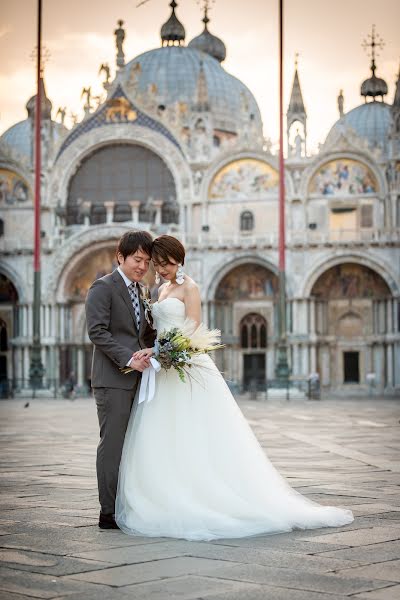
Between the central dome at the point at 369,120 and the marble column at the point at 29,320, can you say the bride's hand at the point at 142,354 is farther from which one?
the central dome at the point at 369,120

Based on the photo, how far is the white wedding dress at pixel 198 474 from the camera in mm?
7383

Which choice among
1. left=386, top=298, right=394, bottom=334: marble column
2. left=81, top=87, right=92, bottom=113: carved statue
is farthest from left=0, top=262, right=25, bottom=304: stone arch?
left=386, top=298, right=394, bottom=334: marble column

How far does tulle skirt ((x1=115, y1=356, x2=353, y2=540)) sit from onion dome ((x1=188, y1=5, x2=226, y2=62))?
6177 cm

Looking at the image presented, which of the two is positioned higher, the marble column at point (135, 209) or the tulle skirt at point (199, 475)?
the marble column at point (135, 209)

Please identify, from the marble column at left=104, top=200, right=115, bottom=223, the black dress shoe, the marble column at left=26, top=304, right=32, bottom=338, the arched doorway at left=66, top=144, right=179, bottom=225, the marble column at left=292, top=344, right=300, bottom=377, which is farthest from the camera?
the arched doorway at left=66, top=144, right=179, bottom=225

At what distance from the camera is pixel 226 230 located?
48.6 m

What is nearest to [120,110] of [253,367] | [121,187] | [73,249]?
[121,187]

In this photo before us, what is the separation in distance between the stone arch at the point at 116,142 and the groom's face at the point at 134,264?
41005 millimetres

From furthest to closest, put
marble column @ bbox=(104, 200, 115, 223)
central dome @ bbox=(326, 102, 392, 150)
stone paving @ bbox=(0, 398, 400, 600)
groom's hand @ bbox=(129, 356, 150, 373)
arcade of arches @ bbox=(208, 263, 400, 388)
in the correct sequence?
central dome @ bbox=(326, 102, 392, 150), marble column @ bbox=(104, 200, 115, 223), arcade of arches @ bbox=(208, 263, 400, 388), groom's hand @ bbox=(129, 356, 150, 373), stone paving @ bbox=(0, 398, 400, 600)

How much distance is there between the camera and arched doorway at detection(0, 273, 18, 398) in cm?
5000

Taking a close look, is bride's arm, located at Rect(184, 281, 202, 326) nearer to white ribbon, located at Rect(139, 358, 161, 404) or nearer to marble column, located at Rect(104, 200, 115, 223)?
white ribbon, located at Rect(139, 358, 161, 404)

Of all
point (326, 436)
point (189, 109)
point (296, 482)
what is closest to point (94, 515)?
point (296, 482)

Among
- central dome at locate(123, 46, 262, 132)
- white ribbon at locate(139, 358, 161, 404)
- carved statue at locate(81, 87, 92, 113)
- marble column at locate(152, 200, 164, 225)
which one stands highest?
central dome at locate(123, 46, 262, 132)

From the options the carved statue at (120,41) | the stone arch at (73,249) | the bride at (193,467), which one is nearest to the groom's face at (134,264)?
the bride at (193,467)
